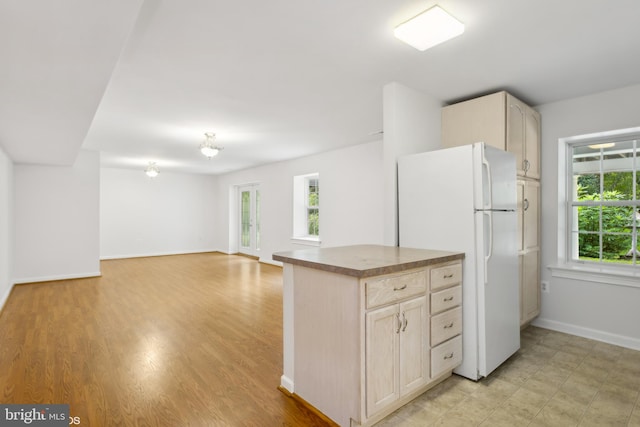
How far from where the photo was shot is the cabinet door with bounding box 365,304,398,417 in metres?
1.73

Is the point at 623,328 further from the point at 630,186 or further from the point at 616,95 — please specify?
the point at 616,95

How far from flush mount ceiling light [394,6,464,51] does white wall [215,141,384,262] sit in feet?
10.2

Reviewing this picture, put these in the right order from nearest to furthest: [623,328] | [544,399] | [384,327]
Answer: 1. [384,327]
2. [544,399]
3. [623,328]

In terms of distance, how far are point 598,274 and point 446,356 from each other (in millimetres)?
2000

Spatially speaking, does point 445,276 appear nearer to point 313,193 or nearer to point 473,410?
point 473,410

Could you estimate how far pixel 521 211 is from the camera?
3.09 meters

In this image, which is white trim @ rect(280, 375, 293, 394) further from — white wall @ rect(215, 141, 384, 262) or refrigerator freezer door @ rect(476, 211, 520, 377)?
white wall @ rect(215, 141, 384, 262)

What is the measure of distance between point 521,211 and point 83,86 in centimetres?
381

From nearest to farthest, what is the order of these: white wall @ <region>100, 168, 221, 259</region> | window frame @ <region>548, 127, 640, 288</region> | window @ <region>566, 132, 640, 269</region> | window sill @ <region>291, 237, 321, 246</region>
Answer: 1. window frame @ <region>548, 127, 640, 288</region>
2. window @ <region>566, 132, 640, 269</region>
3. window sill @ <region>291, 237, 321, 246</region>
4. white wall @ <region>100, 168, 221, 259</region>

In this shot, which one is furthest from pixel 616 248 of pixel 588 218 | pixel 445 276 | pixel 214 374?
pixel 214 374

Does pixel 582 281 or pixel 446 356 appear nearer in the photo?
pixel 446 356

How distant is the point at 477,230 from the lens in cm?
229

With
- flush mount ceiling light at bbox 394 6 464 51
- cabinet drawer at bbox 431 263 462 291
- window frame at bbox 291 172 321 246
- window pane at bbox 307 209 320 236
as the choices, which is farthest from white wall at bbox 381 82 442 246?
window pane at bbox 307 209 320 236

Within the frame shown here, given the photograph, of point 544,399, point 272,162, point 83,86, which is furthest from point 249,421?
point 272,162
